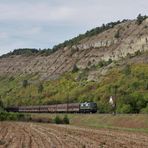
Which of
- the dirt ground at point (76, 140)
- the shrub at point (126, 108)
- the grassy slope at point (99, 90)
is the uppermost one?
the grassy slope at point (99, 90)

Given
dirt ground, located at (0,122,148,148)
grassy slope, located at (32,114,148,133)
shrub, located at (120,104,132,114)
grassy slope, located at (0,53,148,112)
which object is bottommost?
dirt ground, located at (0,122,148,148)

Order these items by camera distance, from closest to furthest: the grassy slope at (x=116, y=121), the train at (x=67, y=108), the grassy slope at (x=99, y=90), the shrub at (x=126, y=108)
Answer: the grassy slope at (x=116, y=121) < the shrub at (x=126, y=108) < the train at (x=67, y=108) < the grassy slope at (x=99, y=90)

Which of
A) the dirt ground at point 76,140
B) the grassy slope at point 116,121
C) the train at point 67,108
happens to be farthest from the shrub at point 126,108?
the dirt ground at point 76,140

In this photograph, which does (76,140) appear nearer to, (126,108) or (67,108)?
(126,108)

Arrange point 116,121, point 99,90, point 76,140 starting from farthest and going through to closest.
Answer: point 99,90
point 116,121
point 76,140

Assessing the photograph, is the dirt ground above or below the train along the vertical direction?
below

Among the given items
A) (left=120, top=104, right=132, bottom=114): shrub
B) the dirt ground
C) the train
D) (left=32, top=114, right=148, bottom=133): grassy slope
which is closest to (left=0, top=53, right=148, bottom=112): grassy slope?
(left=120, top=104, right=132, bottom=114): shrub

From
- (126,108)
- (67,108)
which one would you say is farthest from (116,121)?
(67,108)

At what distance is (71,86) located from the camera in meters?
178

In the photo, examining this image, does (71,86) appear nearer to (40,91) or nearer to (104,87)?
(40,91)

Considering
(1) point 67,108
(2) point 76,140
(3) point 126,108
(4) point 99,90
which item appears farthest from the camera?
(4) point 99,90

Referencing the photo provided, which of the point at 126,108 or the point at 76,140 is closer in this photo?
the point at 76,140

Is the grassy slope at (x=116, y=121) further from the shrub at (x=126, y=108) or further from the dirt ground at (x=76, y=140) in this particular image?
the dirt ground at (x=76, y=140)

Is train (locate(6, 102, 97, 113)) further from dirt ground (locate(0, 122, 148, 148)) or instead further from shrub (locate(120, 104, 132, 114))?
dirt ground (locate(0, 122, 148, 148))
